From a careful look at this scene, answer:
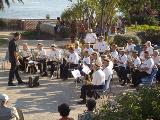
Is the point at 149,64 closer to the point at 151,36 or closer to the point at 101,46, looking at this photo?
the point at 101,46

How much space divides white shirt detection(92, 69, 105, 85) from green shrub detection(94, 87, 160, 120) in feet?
11.8

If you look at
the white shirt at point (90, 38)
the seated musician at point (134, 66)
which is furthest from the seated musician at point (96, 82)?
the white shirt at point (90, 38)

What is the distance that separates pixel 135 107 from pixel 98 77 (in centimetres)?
515

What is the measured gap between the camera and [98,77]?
15.0m

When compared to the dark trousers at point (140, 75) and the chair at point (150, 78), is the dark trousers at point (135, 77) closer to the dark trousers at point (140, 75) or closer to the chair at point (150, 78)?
the dark trousers at point (140, 75)

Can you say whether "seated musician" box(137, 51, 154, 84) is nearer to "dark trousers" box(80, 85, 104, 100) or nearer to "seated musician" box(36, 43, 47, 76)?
"dark trousers" box(80, 85, 104, 100)

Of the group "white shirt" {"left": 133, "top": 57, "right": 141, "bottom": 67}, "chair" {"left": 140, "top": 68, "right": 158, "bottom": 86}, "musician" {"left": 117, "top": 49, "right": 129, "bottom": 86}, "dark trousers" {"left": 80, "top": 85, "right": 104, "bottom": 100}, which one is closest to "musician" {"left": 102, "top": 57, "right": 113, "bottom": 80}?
"dark trousers" {"left": 80, "top": 85, "right": 104, "bottom": 100}

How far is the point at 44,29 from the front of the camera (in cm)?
3581

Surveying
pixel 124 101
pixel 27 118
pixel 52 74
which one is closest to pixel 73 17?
pixel 52 74

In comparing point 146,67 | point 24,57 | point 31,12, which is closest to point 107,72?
point 146,67

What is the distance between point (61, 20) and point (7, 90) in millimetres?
16758

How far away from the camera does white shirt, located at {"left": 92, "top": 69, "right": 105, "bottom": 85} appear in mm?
14987

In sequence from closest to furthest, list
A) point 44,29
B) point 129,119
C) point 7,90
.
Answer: point 129,119
point 7,90
point 44,29

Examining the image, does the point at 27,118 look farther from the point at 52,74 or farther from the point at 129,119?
the point at 52,74
